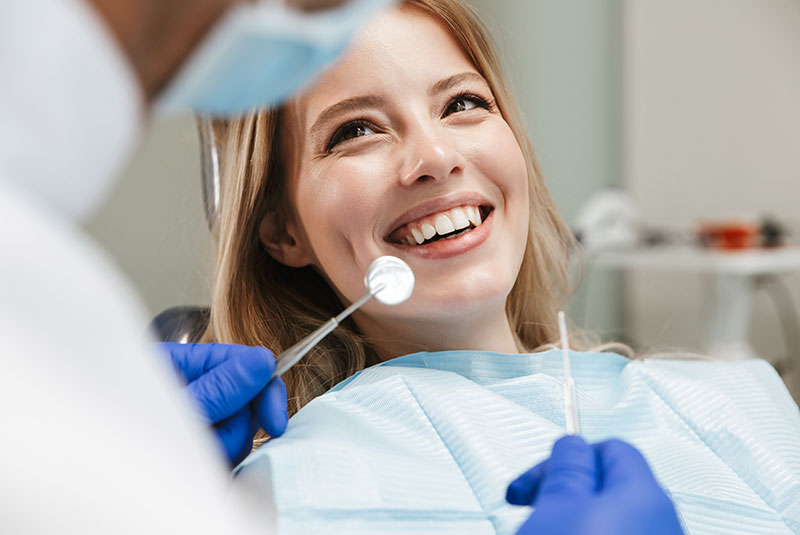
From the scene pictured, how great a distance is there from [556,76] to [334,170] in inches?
106

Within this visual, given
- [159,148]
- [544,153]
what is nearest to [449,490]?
[159,148]

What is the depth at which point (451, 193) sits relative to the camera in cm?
104

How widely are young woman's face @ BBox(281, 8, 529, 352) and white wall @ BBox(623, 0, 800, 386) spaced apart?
2368 millimetres

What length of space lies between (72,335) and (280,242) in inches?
32.8

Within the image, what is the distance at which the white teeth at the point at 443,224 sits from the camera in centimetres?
103

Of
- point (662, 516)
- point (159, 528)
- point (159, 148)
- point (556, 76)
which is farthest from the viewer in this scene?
point (556, 76)

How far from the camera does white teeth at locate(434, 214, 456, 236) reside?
103 cm

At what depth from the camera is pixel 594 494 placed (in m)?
0.62

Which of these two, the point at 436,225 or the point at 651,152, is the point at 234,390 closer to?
the point at 436,225

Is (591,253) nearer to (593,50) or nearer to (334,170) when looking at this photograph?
(593,50)

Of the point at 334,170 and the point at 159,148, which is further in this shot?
the point at 159,148

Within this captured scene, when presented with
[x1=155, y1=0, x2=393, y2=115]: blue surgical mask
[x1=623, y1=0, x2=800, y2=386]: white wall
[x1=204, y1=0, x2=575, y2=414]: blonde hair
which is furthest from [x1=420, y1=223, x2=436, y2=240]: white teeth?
[x1=623, y1=0, x2=800, y2=386]: white wall

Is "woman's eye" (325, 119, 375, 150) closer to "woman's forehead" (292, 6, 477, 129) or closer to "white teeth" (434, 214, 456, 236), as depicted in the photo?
"woman's forehead" (292, 6, 477, 129)

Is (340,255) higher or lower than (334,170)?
lower
